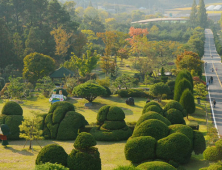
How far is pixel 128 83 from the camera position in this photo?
54.7m

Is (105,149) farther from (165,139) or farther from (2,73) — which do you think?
(2,73)

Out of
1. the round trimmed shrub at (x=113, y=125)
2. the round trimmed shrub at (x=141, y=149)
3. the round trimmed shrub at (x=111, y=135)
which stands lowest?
the round trimmed shrub at (x=111, y=135)

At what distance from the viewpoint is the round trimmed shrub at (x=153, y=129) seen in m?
24.3

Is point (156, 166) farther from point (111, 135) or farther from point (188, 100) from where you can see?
point (188, 100)

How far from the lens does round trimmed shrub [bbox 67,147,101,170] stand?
20.5 metres

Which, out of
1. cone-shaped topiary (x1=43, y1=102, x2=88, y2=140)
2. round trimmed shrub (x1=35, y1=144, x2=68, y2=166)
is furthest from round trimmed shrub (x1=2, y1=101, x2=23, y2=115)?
round trimmed shrub (x1=35, y1=144, x2=68, y2=166)

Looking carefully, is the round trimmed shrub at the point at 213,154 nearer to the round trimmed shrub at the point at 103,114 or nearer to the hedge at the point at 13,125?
the round trimmed shrub at the point at 103,114

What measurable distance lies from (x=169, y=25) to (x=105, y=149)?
15798cm

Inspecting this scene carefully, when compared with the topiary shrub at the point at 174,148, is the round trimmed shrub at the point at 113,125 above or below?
below

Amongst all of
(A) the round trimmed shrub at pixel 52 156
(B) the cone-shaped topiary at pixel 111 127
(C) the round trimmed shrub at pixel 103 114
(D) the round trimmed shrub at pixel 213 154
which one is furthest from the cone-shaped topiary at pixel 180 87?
(A) the round trimmed shrub at pixel 52 156

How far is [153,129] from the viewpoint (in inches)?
957

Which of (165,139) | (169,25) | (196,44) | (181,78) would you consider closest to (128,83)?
(181,78)

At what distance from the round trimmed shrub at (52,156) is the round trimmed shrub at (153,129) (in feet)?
20.6

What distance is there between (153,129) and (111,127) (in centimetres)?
750
